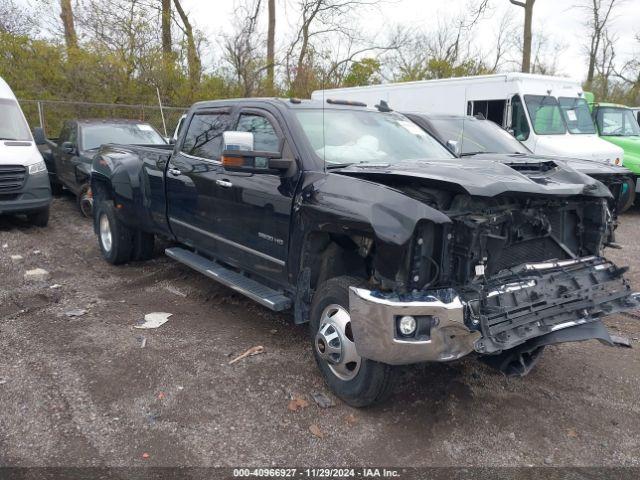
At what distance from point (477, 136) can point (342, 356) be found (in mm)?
6560

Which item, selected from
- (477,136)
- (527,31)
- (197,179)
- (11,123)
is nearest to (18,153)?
(11,123)

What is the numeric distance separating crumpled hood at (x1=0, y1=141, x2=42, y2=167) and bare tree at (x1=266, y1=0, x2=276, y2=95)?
11277mm

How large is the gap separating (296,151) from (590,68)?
35340 millimetres

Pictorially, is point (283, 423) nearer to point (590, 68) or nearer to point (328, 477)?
point (328, 477)

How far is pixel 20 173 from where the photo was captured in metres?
8.39

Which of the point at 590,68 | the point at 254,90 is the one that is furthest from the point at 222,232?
the point at 590,68

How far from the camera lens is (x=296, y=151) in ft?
13.1

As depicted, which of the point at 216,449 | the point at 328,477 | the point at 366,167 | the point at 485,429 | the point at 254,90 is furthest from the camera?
the point at 254,90

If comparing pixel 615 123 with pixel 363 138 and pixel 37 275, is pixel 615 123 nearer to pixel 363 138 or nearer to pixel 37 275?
pixel 363 138

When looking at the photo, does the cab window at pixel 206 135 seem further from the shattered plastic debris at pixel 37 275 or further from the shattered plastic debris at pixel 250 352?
the shattered plastic debris at pixel 37 275

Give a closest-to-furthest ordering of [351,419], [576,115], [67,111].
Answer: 1. [351,419]
2. [576,115]
3. [67,111]

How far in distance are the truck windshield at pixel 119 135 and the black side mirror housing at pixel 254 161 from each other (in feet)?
21.7

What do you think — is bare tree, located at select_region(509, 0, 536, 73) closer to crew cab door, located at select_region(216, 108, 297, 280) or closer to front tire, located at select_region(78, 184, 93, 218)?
front tire, located at select_region(78, 184, 93, 218)

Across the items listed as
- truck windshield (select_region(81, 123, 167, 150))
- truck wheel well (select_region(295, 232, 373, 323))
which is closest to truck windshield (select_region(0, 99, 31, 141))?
truck windshield (select_region(81, 123, 167, 150))
